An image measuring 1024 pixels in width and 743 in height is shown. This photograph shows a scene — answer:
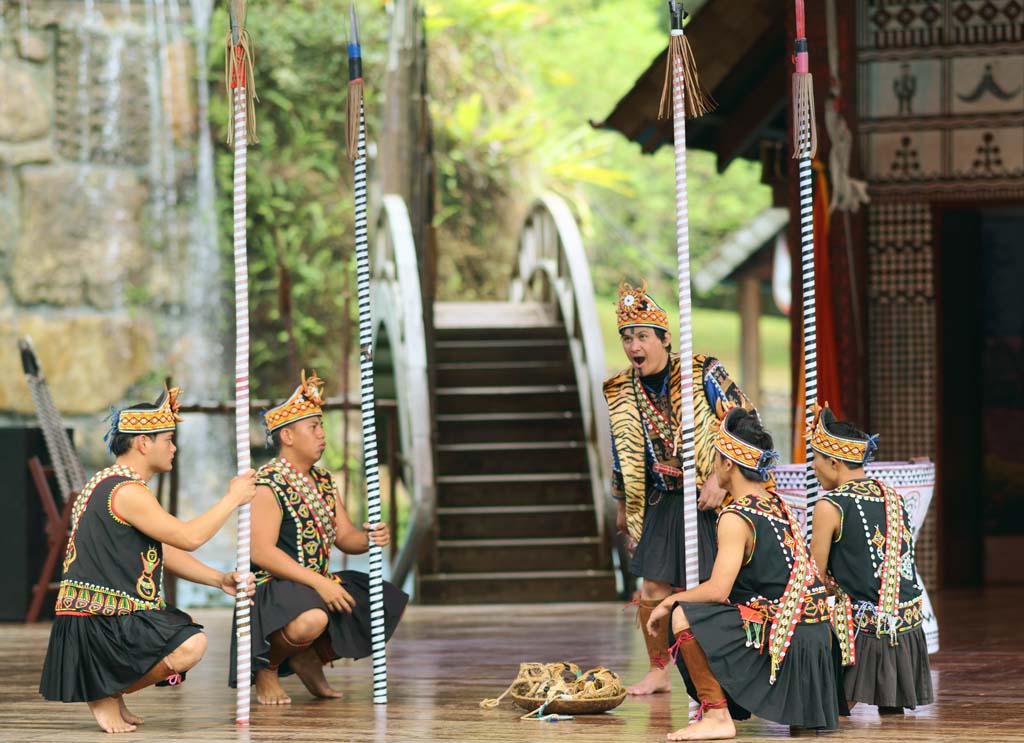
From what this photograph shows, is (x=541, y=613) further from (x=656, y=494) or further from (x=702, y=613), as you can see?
A: (x=702, y=613)

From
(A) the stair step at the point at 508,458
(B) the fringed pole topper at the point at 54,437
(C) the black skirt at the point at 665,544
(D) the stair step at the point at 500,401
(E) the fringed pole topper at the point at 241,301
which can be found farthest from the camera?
(D) the stair step at the point at 500,401

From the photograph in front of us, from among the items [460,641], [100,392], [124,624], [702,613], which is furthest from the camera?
[100,392]

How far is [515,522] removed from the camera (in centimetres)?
1075

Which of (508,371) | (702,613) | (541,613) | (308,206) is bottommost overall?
(541,613)

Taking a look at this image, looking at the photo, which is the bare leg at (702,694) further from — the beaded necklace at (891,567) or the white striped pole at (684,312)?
the beaded necklace at (891,567)

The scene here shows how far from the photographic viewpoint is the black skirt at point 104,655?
17.6 ft

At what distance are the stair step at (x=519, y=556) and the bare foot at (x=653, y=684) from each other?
4.22m

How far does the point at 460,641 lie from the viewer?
8.07 metres

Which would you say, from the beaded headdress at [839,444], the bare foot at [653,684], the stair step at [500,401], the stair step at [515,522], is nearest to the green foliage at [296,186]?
the stair step at [500,401]

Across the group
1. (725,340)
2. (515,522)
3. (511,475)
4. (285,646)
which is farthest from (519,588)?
(725,340)

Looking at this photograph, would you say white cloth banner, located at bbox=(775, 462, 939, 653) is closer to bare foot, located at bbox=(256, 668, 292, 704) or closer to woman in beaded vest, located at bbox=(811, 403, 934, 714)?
woman in beaded vest, located at bbox=(811, 403, 934, 714)

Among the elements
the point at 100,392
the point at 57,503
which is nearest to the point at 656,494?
the point at 57,503

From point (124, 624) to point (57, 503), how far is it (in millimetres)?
4421

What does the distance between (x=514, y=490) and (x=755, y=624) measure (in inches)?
235
